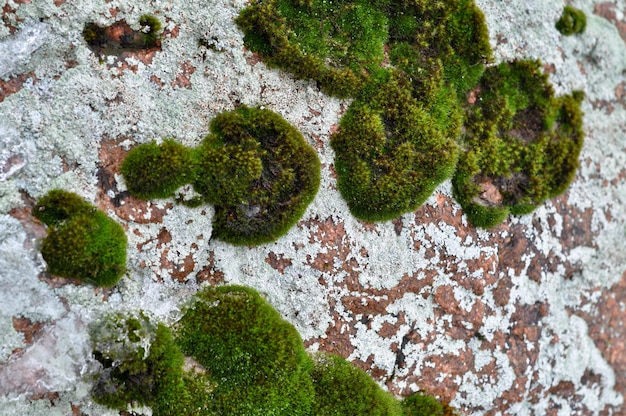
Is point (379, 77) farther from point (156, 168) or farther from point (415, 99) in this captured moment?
point (156, 168)

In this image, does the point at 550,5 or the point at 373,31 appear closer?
the point at 373,31

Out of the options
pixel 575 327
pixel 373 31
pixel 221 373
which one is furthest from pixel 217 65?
pixel 575 327

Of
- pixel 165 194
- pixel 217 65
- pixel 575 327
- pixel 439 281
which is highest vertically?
pixel 217 65

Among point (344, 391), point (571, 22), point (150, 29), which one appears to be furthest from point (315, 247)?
point (571, 22)

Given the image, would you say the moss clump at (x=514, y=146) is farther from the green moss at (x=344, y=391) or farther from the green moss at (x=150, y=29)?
the green moss at (x=150, y=29)

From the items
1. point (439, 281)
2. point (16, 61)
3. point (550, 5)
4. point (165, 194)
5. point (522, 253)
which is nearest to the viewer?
point (16, 61)

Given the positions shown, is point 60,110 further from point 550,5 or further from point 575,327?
point 575,327

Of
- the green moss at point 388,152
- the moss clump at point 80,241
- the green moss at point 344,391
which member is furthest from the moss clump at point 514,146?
the moss clump at point 80,241

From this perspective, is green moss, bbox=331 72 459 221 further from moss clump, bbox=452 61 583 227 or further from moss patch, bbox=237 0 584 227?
moss clump, bbox=452 61 583 227
